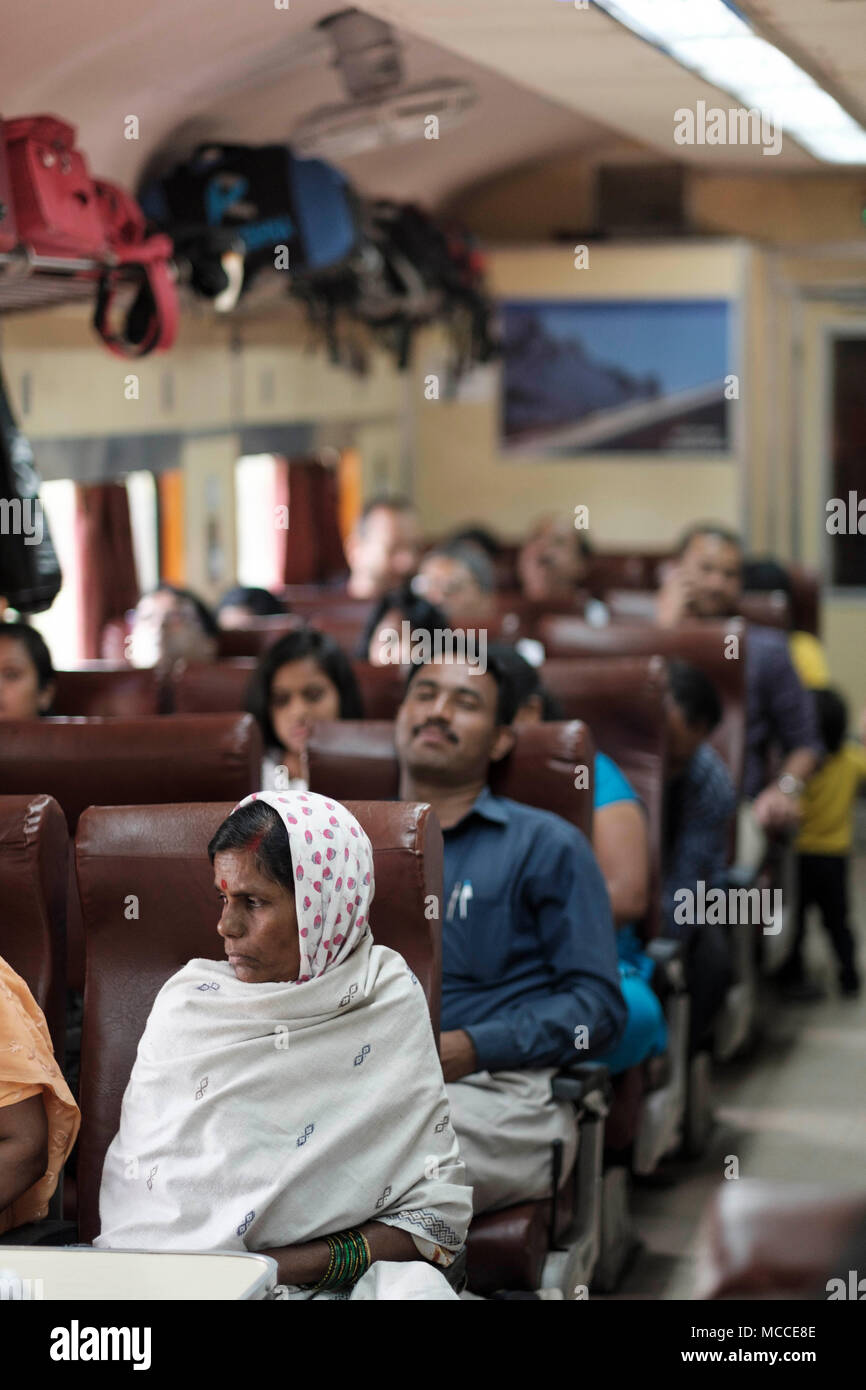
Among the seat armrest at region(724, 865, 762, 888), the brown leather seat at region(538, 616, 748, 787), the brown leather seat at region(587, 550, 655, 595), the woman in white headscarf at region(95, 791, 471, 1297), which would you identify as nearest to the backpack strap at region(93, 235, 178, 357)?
the brown leather seat at region(538, 616, 748, 787)

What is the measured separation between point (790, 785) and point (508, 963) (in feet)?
9.05

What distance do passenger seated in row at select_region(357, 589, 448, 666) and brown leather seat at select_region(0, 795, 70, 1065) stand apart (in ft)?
8.78

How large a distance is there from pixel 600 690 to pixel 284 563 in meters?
4.04

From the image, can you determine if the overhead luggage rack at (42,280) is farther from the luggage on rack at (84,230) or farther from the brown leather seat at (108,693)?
the brown leather seat at (108,693)

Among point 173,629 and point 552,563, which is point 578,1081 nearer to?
point 173,629

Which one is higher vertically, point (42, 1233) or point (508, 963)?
point (508, 963)

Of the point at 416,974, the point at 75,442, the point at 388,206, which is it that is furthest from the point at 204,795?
the point at 388,206

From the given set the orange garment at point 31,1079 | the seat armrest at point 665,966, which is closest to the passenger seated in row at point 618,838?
the seat armrest at point 665,966

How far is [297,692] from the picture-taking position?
432 cm

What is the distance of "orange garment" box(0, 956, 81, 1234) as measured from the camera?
233 centimetres

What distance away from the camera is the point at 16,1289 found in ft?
6.51

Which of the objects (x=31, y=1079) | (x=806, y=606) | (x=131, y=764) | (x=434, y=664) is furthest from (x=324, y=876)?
(x=806, y=606)

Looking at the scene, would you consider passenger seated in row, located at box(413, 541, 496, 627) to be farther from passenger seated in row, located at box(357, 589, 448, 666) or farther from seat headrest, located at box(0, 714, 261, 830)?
seat headrest, located at box(0, 714, 261, 830)

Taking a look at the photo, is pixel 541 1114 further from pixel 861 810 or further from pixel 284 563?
pixel 861 810
